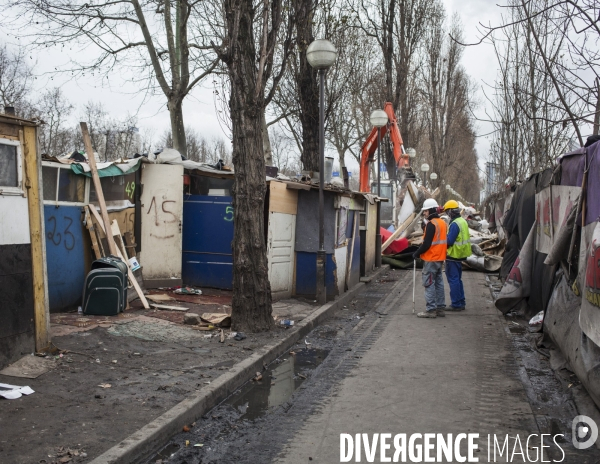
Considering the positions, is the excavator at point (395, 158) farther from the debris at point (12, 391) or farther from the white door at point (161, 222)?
the debris at point (12, 391)

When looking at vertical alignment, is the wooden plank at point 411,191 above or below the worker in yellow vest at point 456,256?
above

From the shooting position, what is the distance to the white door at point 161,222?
39.6ft

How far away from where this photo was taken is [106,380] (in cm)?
606

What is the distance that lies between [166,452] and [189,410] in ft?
2.07

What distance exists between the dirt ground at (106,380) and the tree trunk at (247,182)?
1.55ft

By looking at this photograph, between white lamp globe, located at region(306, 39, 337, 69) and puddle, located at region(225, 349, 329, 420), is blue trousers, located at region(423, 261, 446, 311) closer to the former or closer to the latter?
puddle, located at region(225, 349, 329, 420)

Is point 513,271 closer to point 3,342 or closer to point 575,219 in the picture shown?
point 575,219

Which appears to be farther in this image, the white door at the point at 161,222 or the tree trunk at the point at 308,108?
the tree trunk at the point at 308,108

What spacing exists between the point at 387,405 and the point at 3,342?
3871mm

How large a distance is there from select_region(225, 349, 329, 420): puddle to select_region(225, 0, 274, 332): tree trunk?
1034 mm

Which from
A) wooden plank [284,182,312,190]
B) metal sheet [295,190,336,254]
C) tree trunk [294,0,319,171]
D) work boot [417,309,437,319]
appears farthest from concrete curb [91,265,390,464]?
tree trunk [294,0,319,171]

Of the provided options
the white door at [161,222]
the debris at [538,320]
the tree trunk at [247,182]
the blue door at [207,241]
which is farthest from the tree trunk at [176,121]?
the debris at [538,320]

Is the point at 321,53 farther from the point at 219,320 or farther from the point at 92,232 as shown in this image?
the point at 219,320

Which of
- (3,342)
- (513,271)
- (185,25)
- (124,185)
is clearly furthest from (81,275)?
(185,25)
